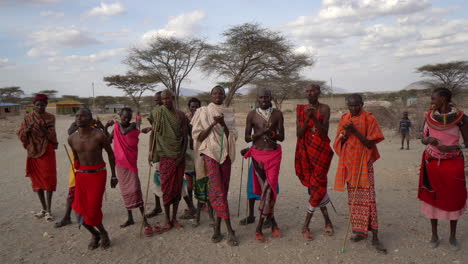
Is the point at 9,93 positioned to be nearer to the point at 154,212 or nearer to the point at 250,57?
the point at 250,57

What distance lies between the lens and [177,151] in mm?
4199

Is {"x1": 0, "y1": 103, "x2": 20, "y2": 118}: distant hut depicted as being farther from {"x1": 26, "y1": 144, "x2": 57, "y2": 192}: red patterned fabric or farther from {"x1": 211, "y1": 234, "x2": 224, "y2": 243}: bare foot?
{"x1": 211, "y1": 234, "x2": 224, "y2": 243}: bare foot

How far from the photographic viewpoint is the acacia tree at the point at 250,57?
20547 mm

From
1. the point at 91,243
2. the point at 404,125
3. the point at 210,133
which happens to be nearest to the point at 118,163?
the point at 91,243

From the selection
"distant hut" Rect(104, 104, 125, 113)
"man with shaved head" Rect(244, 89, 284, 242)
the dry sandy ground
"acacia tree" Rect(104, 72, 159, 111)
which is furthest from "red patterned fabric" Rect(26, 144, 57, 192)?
"distant hut" Rect(104, 104, 125, 113)

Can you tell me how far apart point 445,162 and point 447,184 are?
247mm

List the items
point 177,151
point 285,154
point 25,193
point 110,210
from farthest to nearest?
point 285,154
point 25,193
point 110,210
point 177,151

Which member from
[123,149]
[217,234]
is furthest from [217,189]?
[123,149]

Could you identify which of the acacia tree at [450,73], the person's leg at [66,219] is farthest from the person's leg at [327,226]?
the acacia tree at [450,73]

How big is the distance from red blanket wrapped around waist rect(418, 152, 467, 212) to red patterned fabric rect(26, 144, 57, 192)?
518cm

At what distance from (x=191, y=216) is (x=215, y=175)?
1.20m

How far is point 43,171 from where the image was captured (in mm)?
4770

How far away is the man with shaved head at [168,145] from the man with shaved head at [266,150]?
952mm

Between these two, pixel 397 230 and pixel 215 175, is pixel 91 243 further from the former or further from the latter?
pixel 397 230
